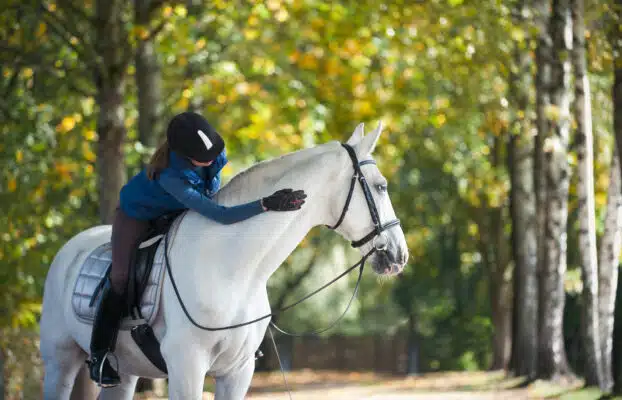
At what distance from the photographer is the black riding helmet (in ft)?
22.2

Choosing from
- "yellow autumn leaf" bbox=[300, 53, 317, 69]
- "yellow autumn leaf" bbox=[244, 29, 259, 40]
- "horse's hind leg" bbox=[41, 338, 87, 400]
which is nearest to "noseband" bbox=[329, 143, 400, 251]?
"horse's hind leg" bbox=[41, 338, 87, 400]

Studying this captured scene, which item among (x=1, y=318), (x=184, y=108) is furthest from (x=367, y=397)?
(x=1, y=318)

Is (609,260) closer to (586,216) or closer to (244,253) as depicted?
(586,216)

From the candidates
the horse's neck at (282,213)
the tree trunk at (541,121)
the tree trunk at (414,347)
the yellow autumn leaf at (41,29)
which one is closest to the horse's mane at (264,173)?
the horse's neck at (282,213)

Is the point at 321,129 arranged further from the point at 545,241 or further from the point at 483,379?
the point at 483,379

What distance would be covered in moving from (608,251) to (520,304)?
510cm

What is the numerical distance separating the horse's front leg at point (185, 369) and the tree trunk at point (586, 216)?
373 inches

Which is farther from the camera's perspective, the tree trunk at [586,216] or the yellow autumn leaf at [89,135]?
the yellow autumn leaf at [89,135]

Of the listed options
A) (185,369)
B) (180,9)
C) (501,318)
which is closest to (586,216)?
(180,9)

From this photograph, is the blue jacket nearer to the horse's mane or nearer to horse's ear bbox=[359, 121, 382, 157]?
the horse's mane

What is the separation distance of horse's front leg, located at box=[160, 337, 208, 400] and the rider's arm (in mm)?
769

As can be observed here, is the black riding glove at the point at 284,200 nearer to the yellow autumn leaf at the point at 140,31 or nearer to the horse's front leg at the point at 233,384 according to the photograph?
the horse's front leg at the point at 233,384

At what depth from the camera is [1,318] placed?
14031 mm

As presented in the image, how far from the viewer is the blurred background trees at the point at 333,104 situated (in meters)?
13.9
